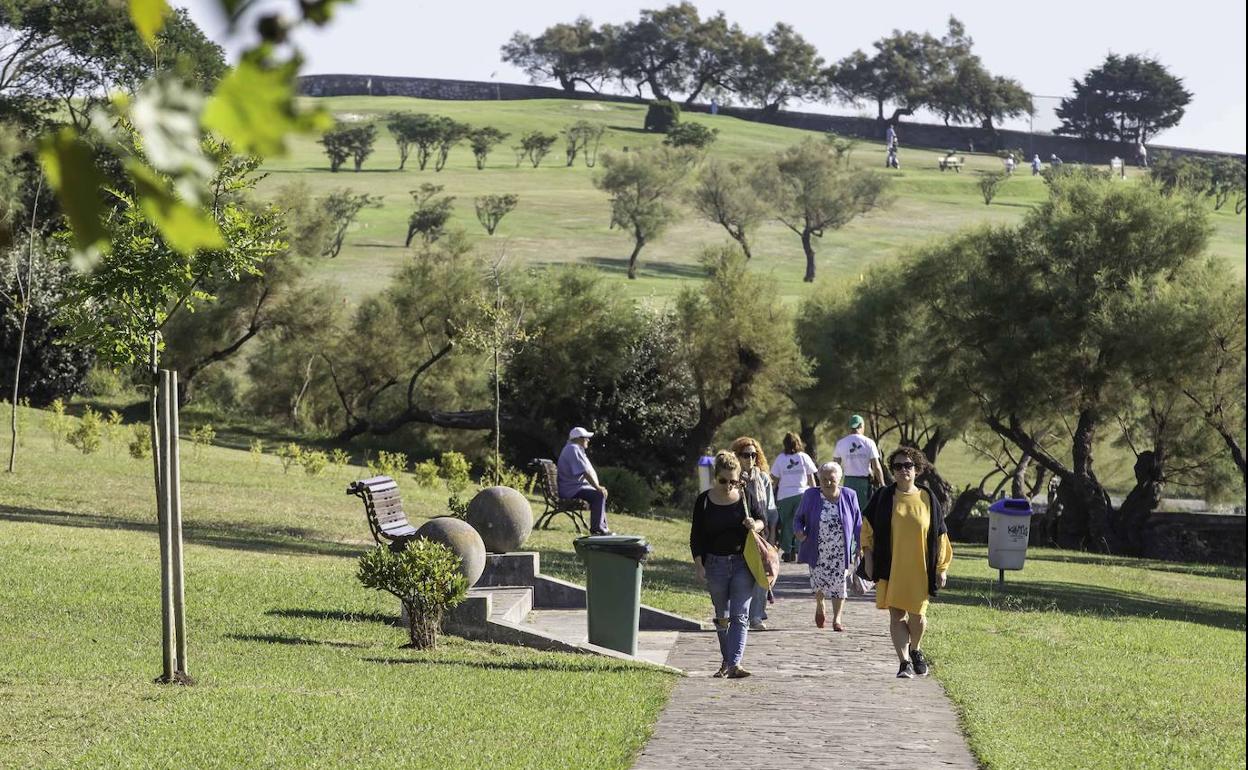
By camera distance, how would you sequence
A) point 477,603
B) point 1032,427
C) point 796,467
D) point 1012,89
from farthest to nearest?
point 1012,89
point 1032,427
point 796,467
point 477,603

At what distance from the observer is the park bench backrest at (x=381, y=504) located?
1552 cm

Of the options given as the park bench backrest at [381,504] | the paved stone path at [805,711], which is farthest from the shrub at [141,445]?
the paved stone path at [805,711]

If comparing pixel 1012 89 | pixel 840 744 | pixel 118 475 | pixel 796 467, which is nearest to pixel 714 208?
pixel 1012 89

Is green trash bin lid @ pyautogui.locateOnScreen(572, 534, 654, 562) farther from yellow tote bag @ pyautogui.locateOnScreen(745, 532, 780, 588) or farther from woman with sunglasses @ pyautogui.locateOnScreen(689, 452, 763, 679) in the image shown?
yellow tote bag @ pyautogui.locateOnScreen(745, 532, 780, 588)

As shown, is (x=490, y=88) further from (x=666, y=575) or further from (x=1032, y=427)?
(x=666, y=575)

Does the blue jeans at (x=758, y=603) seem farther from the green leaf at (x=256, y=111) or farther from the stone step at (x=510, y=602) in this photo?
the green leaf at (x=256, y=111)

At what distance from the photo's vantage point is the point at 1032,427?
40656 mm

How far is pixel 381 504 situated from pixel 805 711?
6715 mm

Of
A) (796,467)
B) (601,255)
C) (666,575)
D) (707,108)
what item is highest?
(707,108)

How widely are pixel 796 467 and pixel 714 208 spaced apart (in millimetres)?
77186

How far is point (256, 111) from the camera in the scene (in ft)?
5.43

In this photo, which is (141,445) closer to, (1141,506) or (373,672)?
(373,672)

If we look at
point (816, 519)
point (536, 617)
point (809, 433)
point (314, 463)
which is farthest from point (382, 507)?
point (809, 433)

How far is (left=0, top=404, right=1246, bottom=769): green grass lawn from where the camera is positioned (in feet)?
28.1
